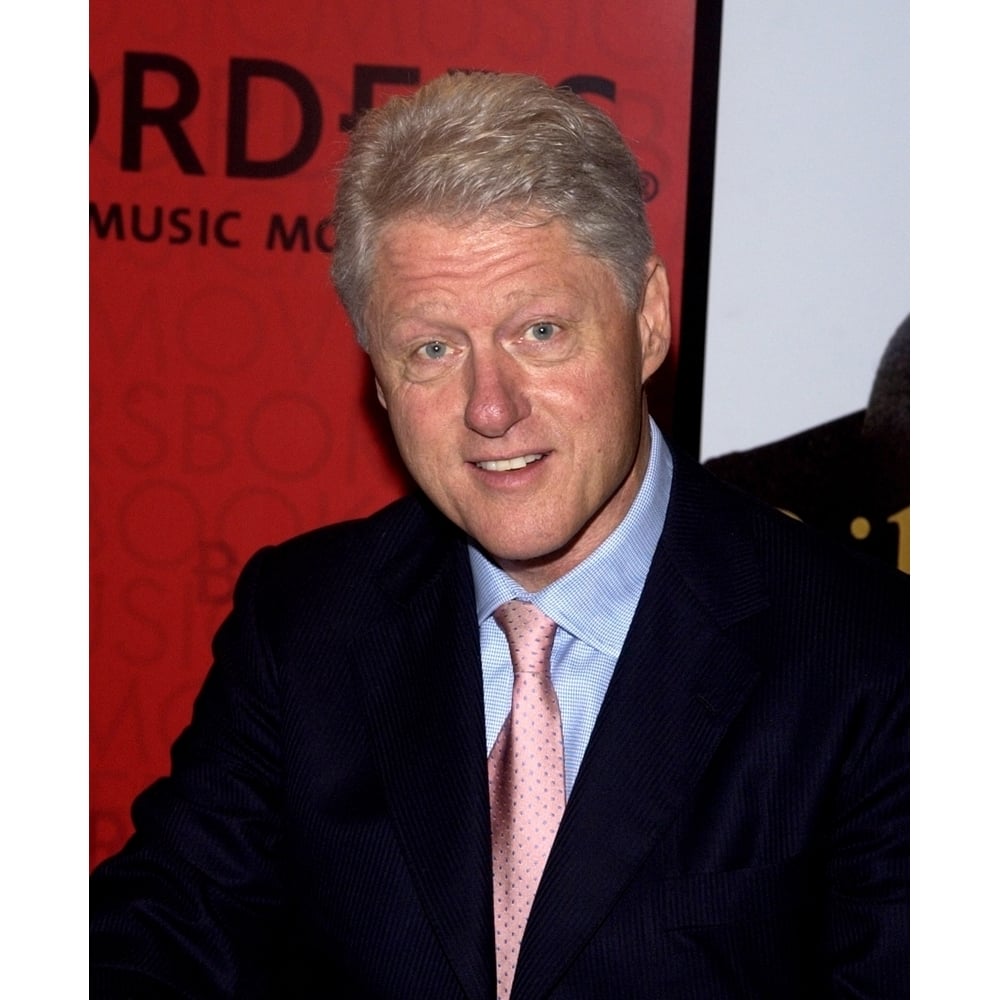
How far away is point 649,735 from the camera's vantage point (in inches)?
59.2

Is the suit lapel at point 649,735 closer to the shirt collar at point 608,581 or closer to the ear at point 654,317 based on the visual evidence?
the shirt collar at point 608,581

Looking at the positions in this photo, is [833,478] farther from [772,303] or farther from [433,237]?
[433,237]

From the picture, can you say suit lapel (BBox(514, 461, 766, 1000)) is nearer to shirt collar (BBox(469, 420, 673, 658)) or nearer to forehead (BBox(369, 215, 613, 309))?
shirt collar (BBox(469, 420, 673, 658))

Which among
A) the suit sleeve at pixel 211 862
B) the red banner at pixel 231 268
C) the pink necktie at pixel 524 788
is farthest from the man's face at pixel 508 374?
Result: the red banner at pixel 231 268

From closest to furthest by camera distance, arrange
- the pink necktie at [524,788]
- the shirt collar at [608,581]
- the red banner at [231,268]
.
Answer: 1. the pink necktie at [524,788]
2. the shirt collar at [608,581]
3. the red banner at [231,268]

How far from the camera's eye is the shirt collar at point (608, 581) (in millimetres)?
1618

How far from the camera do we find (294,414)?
7.52 ft

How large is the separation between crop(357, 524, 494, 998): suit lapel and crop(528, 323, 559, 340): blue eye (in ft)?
1.15

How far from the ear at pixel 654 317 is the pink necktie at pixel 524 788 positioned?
0.35 metres

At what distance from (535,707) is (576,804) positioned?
14cm

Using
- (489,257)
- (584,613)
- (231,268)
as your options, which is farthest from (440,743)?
(231,268)

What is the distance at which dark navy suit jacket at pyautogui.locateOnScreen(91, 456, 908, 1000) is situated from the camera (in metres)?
1.47

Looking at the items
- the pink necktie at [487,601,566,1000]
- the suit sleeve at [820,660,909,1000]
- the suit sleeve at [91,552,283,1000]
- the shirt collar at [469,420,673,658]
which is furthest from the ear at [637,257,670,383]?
the suit sleeve at [91,552,283,1000]
